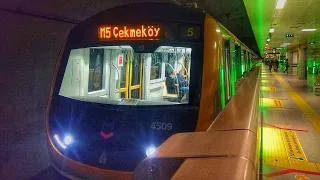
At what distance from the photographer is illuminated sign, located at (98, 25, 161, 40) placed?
313 cm

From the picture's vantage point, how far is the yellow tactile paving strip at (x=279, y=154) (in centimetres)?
454

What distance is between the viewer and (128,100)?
11.0ft

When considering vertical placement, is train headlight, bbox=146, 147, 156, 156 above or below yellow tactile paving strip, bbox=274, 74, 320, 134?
above

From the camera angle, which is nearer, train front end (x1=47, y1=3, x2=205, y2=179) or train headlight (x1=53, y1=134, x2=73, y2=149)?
train front end (x1=47, y1=3, x2=205, y2=179)

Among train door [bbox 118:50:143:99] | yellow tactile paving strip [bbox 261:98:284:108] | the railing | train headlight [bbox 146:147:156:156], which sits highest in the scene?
train door [bbox 118:50:143:99]

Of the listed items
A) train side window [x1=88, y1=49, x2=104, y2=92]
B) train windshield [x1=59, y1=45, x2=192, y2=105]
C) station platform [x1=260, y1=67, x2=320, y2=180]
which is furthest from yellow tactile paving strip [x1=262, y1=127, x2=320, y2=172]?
train side window [x1=88, y1=49, x2=104, y2=92]

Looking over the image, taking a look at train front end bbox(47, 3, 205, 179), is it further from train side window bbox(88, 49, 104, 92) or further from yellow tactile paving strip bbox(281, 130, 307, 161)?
yellow tactile paving strip bbox(281, 130, 307, 161)

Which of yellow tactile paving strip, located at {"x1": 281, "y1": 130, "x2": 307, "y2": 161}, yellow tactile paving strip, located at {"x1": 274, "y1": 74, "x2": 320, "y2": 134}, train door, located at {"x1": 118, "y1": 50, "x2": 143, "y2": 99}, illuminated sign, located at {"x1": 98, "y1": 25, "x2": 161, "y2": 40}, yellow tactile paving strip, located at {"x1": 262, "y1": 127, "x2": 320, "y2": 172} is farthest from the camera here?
yellow tactile paving strip, located at {"x1": 274, "y1": 74, "x2": 320, "y2": 134}

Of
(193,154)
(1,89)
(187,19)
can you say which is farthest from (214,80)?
(1,89)

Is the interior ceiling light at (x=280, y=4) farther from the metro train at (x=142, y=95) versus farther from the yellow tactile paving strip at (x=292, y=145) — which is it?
the metro train at (x=142, y=95)

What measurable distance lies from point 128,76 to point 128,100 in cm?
54

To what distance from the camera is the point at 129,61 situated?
370 centimetres

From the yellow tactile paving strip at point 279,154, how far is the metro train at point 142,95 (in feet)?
6.16

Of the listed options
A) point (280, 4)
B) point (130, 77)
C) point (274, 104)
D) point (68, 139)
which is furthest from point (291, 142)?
point (280, 4)
